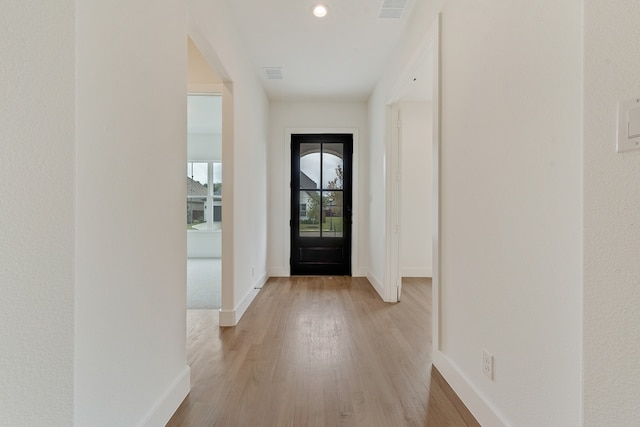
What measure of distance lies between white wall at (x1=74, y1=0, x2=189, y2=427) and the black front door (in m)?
3.19

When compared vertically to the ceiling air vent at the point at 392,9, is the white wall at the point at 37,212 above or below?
below

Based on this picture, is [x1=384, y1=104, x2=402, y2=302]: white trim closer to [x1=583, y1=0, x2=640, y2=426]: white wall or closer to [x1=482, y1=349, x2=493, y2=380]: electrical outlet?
[x1=482, y1=349, x2=493, y2=380]: electrical outlet

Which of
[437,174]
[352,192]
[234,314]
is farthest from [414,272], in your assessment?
[437,174]

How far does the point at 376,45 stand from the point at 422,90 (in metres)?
1.47

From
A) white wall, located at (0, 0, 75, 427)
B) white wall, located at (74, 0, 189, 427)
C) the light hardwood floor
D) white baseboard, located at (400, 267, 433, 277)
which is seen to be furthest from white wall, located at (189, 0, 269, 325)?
white baseboard, located at (400, 267, 433, 277)

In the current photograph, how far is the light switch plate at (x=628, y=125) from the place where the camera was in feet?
2.35

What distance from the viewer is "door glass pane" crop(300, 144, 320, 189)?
489cm

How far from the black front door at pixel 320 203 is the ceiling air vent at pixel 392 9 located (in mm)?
2288

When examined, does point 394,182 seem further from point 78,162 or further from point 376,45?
point 78,162

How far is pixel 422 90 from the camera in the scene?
4.39 m

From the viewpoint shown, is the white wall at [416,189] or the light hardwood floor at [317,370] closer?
the light hardwood floor at [317,370]

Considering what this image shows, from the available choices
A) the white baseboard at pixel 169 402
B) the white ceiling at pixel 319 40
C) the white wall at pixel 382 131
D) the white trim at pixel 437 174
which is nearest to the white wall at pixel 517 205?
the white trim at pixel 437 174

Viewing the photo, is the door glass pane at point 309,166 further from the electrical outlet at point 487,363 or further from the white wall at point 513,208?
the electrical outlet at point 487,363

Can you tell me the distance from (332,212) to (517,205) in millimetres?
3672
